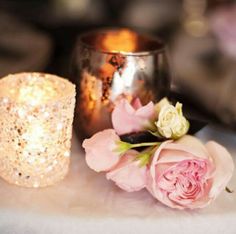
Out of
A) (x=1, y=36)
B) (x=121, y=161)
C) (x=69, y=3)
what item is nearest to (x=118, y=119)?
(x=121, y=161)

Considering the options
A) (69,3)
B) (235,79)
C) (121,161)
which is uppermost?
(121,161)

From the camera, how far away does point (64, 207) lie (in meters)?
0.51

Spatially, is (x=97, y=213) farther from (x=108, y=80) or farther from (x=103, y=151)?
(x=108, y=80)

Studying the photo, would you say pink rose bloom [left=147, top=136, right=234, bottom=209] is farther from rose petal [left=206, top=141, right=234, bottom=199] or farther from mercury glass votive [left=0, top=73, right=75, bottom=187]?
mercury glass votive [left=0, top=73, right=75, bottom=187]

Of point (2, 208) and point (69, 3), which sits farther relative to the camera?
point (69, 3)

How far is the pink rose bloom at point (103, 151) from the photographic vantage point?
0.51 m

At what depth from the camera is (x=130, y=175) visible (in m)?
0.51

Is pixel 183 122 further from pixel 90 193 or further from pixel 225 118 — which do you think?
pixel 225 118

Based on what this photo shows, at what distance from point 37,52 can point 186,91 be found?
0.32m

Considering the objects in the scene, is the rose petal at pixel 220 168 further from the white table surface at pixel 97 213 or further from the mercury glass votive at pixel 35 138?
the mercury glass votive at pixel 35 138

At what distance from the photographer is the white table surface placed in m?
0.49

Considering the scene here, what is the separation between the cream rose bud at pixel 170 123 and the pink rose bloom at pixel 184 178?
2 cm

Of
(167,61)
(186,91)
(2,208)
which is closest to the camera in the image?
(2,208)

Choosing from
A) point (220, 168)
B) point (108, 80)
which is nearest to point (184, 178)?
point (220, 168)
